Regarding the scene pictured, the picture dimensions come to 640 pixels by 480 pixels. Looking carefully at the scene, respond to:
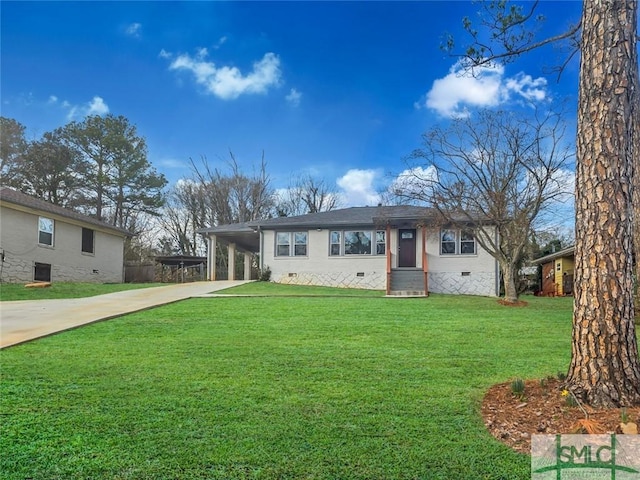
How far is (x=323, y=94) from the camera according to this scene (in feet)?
53.5

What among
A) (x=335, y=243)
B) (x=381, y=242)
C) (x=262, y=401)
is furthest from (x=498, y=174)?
(x=262, y=401)

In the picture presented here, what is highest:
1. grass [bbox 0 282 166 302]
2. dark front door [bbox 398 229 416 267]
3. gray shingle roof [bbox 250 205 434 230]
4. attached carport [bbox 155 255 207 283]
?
gray shingle roof [bbox 250 205 434 230]

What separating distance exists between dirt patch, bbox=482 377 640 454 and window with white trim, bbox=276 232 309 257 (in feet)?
50.8

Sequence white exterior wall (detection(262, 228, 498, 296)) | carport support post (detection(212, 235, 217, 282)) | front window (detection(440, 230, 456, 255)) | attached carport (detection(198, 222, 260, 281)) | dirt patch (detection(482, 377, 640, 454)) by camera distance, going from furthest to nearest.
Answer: carport support post (detection(212, 235, 217, 282))
attached carport (detection(198, 222, 260, 281))
front window (detection(440, 230, 456, 255))
white exterior wall (detection(262, 228, 498, 296))
dirt patch (detection(482, 377, 640, 454))

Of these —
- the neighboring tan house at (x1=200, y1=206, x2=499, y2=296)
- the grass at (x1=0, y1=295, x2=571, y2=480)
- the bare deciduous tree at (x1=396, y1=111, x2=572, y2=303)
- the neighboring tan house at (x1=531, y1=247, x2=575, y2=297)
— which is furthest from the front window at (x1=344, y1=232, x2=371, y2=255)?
the grass at (x1=0, y1=295, x2=571, y2=480)

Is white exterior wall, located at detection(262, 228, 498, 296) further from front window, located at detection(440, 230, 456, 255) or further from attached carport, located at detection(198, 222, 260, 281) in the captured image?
attached carport, located at detection(198, 222, 260, 281)

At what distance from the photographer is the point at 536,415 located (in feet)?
10.3

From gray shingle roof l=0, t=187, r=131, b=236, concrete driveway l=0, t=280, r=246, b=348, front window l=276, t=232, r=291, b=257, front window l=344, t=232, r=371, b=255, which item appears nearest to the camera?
concrete driveway l=0, t=280, r=246, b=348

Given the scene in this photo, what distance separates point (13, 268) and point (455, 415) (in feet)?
57.1

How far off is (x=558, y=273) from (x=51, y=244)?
23.0 m

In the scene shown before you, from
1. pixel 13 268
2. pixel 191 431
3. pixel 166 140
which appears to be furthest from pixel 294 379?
pixel 166 140

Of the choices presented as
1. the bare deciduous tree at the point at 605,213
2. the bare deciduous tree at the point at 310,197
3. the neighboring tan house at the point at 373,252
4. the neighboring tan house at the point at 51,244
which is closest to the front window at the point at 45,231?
the neighboring tan house at the point at 51,244

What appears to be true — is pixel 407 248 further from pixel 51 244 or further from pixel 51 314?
pixel 51 244

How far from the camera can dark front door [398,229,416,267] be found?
1802 centimetres
